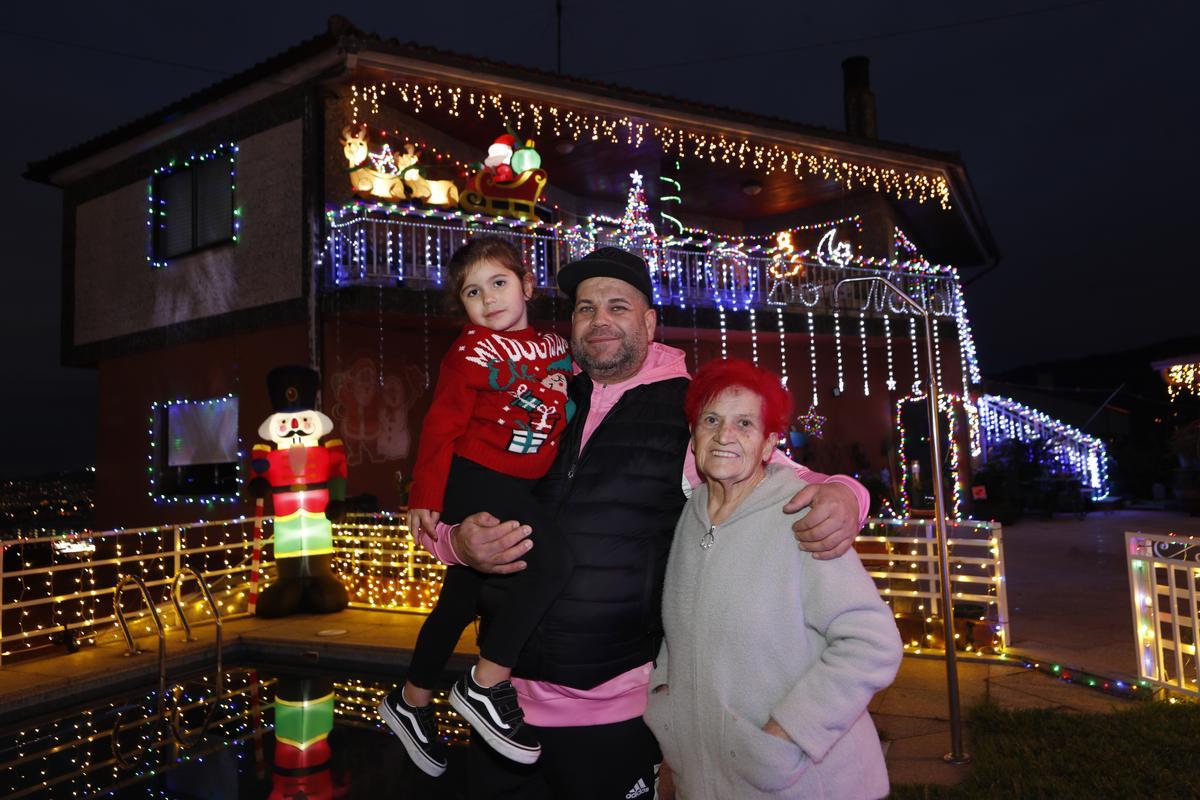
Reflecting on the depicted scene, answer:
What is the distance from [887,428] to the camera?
766 inches

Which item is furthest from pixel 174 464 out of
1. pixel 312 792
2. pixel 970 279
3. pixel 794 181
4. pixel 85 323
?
pixel 970 279

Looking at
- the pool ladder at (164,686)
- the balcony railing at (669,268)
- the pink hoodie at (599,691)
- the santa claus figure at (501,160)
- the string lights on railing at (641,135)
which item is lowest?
the pool ladder at (164,686)

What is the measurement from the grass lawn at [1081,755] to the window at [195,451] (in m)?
12.0

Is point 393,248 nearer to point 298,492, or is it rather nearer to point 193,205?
point 193,205

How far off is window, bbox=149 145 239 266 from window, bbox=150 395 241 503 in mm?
2711

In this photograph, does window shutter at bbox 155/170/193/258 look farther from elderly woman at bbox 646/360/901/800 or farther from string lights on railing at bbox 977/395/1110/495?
string lights on railing at bbox 977/395/1110/495

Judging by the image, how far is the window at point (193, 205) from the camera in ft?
46.4

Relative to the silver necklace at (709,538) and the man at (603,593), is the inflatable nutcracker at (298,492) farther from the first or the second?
the silver necklace at (709,538)

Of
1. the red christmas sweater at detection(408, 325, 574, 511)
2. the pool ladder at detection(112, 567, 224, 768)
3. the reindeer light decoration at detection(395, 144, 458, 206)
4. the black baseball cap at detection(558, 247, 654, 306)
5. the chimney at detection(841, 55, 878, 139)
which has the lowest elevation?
the pool ladder at detection(112, 567, 224, 768)

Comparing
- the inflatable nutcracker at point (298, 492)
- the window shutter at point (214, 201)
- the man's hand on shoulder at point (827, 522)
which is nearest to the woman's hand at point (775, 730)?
the man's hand on shoulder at point (827, 522)

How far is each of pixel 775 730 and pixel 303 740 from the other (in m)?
4.72

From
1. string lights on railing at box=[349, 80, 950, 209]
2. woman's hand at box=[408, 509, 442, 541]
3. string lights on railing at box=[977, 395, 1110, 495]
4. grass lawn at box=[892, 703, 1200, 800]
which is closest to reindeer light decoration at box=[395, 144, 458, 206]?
string lights on railing at box=[349, 80, 950, 209]

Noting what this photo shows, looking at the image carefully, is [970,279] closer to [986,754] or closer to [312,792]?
[986,754]

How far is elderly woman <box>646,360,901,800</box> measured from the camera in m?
2.10
